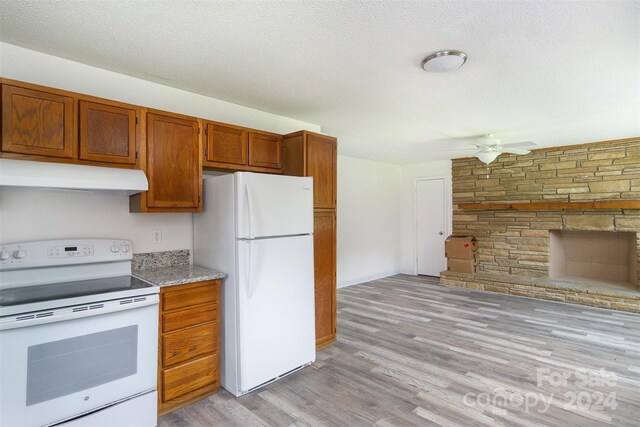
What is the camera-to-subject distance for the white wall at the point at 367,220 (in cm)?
596

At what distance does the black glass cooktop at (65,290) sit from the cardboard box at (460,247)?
5.18 metres

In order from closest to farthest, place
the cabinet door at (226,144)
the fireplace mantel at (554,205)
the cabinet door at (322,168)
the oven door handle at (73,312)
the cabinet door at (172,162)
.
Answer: the oven door handle at (73,312)
the cabinet door at (172,162)
the cabinet door at (226,144)
the cabinet door at (322,168)
the fireplace mantel at (554,205)

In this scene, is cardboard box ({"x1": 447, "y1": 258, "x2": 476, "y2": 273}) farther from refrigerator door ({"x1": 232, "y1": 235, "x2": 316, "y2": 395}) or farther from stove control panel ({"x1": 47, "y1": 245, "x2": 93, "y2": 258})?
stove control panel ({"x1": 47, "y1": 245, "x2": 93, "y2": 258})

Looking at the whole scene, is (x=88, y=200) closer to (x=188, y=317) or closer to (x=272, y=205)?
(x=188, y=317)

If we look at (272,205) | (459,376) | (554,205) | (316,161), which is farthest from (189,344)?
(554,205)

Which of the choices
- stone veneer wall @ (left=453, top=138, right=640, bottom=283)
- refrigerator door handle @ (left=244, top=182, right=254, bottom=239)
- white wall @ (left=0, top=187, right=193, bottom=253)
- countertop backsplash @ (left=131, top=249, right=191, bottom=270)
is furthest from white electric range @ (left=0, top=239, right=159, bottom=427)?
stone veneer wall @ (left=453, top=138, right=640, bottom=283)

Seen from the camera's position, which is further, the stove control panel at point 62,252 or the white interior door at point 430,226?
the white interior door at point 430,226

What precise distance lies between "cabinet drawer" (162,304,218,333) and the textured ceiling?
1787 mm

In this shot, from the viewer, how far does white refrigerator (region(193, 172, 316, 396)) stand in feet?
8.16

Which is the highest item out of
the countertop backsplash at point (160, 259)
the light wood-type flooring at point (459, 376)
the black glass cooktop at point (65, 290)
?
the countertop backsplash at point (160, 259)

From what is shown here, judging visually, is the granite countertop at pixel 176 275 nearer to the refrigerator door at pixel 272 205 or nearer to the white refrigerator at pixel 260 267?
the white refrigerator at pixel 260 267

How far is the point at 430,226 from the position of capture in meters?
6.83

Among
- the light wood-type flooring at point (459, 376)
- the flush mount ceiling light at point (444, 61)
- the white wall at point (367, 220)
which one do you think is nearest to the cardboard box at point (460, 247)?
the white wall at point (367, 220)

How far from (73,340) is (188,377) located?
0.82 metres
